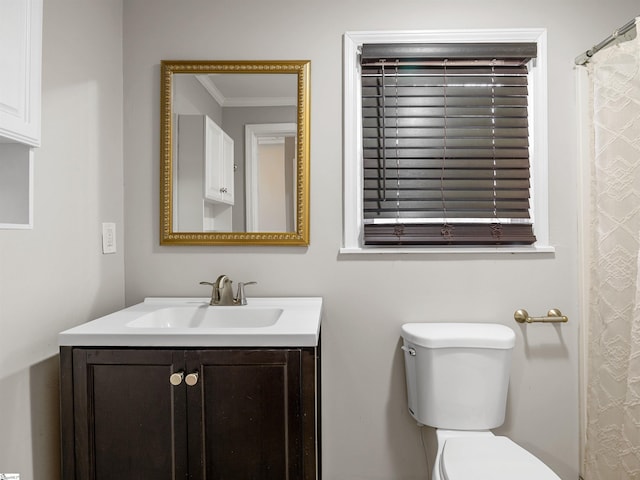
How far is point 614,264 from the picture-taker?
1593 mm

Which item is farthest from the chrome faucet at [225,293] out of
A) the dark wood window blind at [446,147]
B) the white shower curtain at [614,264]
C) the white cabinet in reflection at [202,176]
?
the white shower curtain at [614,264]

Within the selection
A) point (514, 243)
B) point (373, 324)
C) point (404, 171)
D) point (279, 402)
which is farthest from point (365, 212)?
point (279, 402)

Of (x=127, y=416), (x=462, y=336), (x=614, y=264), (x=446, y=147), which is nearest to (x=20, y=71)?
(x=127, y=416)

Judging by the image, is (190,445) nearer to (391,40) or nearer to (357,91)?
(357,91)

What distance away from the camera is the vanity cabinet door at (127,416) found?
4.17 ft

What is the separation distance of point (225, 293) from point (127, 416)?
573 millimetres

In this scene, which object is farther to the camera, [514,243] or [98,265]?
[514,243]

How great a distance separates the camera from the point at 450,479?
1.22 metres

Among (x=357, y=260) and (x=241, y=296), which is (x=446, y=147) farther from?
(x=241, y=296)

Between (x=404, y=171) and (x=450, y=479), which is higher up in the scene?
(x=404, y=171)

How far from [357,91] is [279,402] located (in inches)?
50.4

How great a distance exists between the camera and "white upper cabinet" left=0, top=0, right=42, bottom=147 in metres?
0.96

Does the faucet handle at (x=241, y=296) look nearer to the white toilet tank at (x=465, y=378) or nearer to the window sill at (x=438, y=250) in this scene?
the window sill at (x=438, y=250)

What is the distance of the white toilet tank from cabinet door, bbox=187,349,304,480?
23.9 inches
